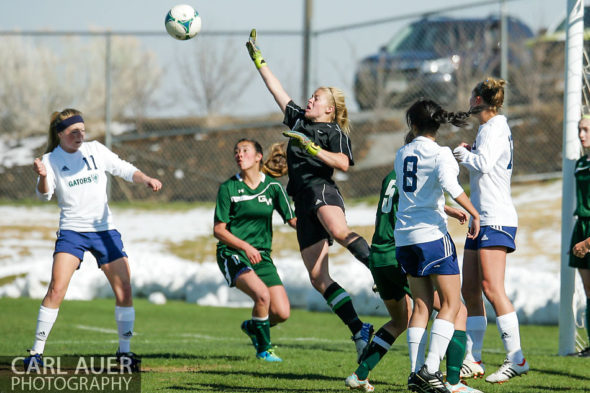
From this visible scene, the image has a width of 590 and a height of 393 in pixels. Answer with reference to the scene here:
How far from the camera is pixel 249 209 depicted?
7562 millimetres

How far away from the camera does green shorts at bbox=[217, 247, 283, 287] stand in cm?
745

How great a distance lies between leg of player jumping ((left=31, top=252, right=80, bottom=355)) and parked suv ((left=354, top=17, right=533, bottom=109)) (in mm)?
9638

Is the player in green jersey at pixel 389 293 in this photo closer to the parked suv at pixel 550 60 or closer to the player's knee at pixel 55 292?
the player's knee at pixel 55 292

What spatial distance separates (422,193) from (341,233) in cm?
126

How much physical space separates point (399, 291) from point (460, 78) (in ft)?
34.4

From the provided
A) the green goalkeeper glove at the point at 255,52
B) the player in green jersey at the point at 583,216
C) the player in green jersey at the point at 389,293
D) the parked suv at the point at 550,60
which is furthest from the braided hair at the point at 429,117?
the parked suv at the point at 550,60

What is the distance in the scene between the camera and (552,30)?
15.1m

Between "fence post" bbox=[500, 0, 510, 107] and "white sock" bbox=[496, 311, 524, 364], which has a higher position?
"fence post" bbox=[500, 0, 510, 107]

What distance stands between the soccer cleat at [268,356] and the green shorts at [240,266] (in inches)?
22.1

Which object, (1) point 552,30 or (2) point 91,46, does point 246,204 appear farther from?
(2) point 91,46

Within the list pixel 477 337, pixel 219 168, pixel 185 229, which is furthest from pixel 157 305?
pixel 477 337

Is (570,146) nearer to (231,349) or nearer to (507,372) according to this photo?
(507,372)

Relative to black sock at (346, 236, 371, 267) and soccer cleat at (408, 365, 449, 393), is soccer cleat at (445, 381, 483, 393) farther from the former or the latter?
black sock at (346, 236, 371, 267)

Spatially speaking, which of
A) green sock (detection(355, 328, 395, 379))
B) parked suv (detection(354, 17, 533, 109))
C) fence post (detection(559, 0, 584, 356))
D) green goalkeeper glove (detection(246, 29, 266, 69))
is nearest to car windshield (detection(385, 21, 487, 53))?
parked suv (detection(354, 17, 533, 109))
